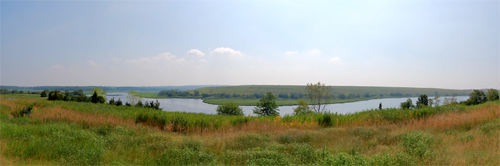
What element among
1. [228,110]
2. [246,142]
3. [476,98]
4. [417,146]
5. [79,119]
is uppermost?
[417,146]

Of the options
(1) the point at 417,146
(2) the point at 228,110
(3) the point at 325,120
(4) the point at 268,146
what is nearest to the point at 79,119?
(4) the point at 268,146

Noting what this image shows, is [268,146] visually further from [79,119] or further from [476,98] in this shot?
[476,98]

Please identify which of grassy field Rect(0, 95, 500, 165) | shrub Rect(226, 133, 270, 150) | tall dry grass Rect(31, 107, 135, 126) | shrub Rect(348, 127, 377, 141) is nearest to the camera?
grassy field Rect(0, 95, 500, 165)

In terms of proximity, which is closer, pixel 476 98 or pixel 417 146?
pixel 417 146

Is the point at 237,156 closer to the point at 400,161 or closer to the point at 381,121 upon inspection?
the point at 400,161

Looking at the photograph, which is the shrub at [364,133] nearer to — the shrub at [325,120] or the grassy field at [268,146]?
the grassy field at [268,146]

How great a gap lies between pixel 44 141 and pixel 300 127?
8.98 metres

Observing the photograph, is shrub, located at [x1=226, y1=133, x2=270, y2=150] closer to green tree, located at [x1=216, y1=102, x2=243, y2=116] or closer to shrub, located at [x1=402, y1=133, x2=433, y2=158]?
shrub, located at [x1=402, y1=133, x2=433, y2=158]

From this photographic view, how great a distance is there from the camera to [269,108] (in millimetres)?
46094

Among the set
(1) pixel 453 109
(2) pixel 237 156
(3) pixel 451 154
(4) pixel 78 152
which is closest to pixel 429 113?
(1) pixel 453 109

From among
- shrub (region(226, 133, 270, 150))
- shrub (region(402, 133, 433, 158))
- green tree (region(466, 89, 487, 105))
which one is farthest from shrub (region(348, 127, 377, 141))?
green tree (region(466, 89, 487, 105))

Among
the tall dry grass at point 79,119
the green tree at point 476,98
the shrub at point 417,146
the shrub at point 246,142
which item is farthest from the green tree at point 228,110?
the green tree at point 476,98

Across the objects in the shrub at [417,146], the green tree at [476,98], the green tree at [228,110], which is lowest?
the green tree at [228,110]

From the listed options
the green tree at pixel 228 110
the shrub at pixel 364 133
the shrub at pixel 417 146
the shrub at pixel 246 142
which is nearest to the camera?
the shrub at pixel 417 146
